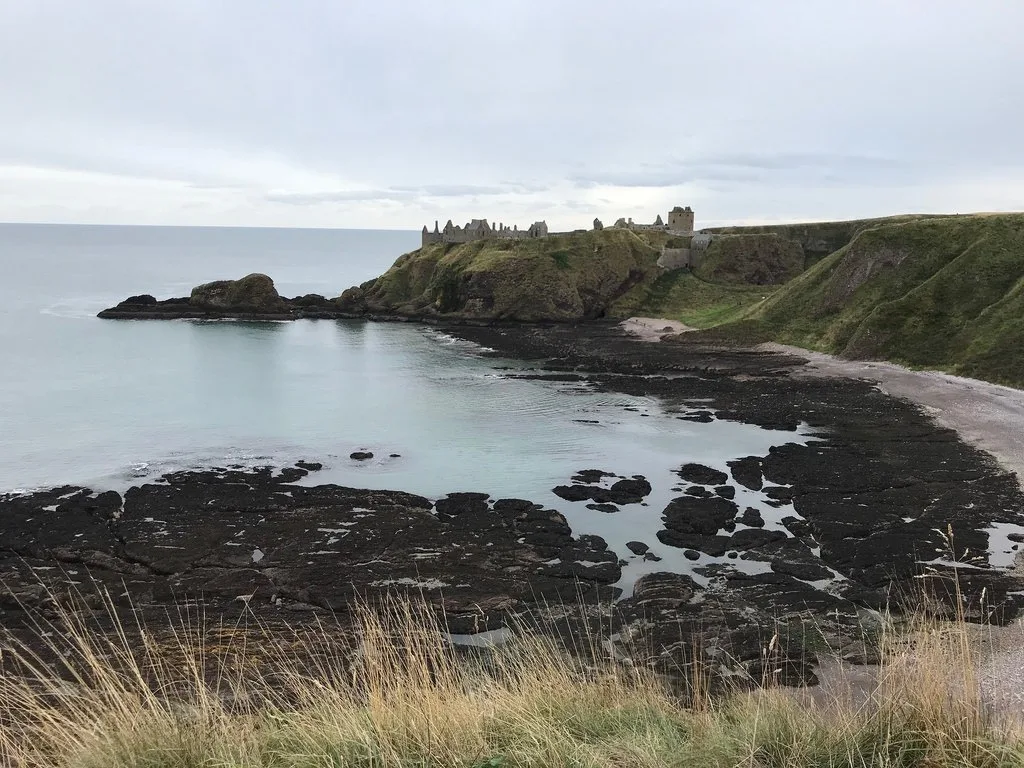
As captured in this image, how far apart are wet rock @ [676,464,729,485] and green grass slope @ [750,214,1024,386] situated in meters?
27.7

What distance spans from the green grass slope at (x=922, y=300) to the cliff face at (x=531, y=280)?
90.9ft

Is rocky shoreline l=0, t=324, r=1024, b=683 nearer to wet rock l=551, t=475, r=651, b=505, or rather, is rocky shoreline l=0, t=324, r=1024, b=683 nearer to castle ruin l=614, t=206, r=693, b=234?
wet rock l=551, t=475, r=651, b=505

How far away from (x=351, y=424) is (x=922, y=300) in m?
50.4

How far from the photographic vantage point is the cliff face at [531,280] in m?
98.2

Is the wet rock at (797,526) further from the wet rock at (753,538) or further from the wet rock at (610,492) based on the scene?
the wet rock at (610,492)

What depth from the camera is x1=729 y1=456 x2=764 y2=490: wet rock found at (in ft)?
106

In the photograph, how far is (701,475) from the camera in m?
33.3

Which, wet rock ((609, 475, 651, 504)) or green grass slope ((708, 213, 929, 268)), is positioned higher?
green grass slope ((708, 213, 929, 268))

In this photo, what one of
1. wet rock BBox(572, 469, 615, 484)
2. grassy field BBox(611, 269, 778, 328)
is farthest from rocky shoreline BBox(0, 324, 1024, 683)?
grassy field BBox(611, 269, 778, 328)

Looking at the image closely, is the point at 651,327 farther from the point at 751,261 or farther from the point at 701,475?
the point at 701,475

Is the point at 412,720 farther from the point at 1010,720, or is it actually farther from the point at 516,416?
the point at 516,416

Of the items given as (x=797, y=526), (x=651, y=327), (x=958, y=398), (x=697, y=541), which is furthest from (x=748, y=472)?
(x=651, y=327)

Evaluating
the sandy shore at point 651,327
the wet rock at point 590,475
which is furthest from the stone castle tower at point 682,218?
the wet rock at point 590,475

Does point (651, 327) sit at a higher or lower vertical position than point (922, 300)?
lower
